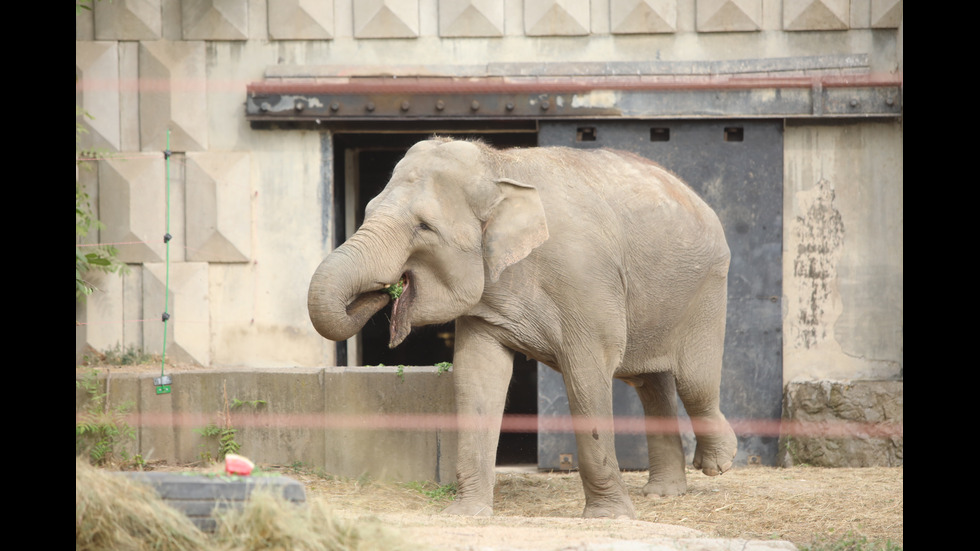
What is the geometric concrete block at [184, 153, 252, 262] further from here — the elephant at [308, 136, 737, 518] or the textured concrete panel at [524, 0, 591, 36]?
the elephant at [308, 136, 737, 518]

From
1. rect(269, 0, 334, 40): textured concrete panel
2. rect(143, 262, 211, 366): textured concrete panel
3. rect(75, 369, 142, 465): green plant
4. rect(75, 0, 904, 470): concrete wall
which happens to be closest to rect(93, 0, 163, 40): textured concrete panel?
rect(75, 0, 904, 470): concrete wall

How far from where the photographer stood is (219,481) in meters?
4.53

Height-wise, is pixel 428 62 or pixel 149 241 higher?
pixel 428 62

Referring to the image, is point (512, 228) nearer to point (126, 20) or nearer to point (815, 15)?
point (815, 15)

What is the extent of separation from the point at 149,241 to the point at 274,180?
1215mm

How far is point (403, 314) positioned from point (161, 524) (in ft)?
8.99

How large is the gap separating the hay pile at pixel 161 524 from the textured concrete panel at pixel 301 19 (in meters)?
6.25

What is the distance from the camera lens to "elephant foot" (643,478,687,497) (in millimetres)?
8383

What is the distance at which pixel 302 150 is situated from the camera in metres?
10.0

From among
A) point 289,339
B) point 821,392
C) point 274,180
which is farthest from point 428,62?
point 821,392

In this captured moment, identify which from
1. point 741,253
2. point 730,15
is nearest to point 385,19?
point 730,15

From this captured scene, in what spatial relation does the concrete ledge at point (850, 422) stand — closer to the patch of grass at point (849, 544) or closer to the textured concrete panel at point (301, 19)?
the patch of grass at point (849, 544)

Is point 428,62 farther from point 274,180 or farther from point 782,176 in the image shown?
point 782,176

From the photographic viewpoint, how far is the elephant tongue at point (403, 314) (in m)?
6.88
